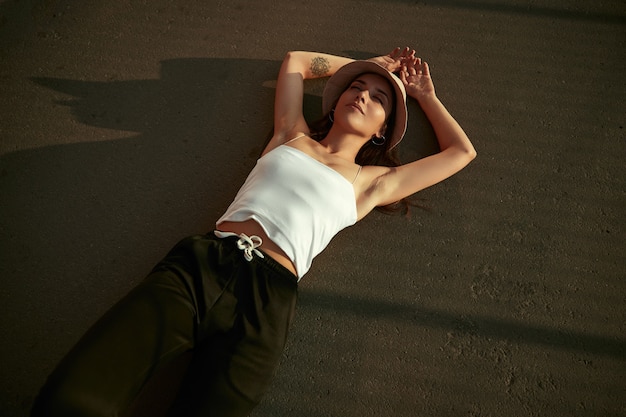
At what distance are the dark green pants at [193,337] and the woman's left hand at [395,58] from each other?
1.30 meters

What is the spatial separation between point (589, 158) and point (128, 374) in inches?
98.8

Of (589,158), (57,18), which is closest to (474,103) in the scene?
(589,158)

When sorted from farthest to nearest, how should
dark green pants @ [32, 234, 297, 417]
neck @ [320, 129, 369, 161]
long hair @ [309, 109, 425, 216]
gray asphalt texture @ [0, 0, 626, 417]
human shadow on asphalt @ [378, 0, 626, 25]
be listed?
human shadow on asphalt @ [378, 0, 626, 25] < long hair @ [309, 109, 425, 216] < neck @ [320, 129, 369, 161] < gray asphalt texture @ [0, 0, 626, 417] < dark green pants @ [32, 234, 297, 417]

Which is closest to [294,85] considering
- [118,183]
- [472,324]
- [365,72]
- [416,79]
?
[365,72]

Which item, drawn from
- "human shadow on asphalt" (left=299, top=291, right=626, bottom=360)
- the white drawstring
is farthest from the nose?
"human shadow on asphalt" (left=299, top=291, right=626, bottom=360)

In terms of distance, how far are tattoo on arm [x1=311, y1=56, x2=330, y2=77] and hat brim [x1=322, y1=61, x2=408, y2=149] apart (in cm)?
16

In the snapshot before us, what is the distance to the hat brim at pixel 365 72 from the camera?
7.26 feet

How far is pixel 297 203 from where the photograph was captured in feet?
6.54

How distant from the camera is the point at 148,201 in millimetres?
2363

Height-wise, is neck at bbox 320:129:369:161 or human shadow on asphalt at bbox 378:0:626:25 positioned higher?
human shadow on asphalt at bbox 378:0:626:25

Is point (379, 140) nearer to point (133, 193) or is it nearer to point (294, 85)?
point (294, 85)

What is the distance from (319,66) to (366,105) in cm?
48

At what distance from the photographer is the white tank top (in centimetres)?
196

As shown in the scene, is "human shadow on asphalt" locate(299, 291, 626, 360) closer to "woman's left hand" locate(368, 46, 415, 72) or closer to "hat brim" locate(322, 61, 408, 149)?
"hat brim" locate(322, 61, 408, 149)
